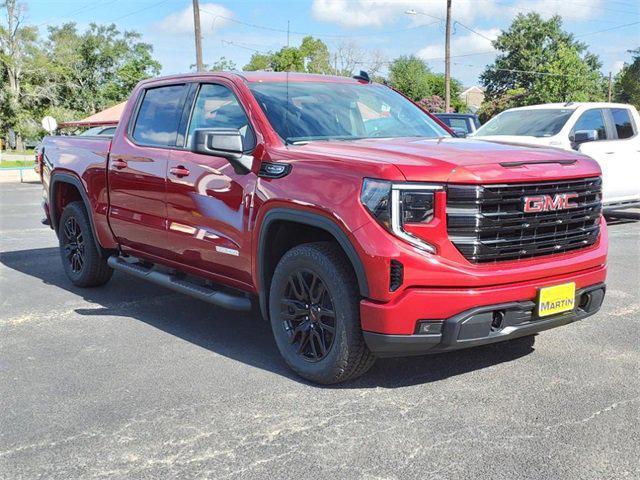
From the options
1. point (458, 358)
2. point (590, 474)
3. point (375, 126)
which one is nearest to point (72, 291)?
point (375, 126)

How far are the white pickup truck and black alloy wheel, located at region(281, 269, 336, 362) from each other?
6.85m

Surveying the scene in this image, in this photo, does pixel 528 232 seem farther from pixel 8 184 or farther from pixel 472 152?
pixel 8 184

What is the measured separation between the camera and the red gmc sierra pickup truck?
3572 mm

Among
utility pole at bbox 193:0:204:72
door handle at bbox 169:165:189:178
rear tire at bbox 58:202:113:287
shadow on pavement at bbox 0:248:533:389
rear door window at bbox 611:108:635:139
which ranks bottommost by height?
shadow on pavement at bbox 0:248:533:389

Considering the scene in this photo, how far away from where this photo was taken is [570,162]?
13.2 ft

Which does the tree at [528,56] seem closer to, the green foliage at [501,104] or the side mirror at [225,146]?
the green foliage at [501,104]

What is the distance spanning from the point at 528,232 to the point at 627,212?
986cm

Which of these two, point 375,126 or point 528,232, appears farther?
point 375,126

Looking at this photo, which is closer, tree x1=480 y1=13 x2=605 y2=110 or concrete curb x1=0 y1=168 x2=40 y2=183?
concrete curb x1=0 y1=168 x2=40 y2=183

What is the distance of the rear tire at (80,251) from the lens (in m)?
6.52

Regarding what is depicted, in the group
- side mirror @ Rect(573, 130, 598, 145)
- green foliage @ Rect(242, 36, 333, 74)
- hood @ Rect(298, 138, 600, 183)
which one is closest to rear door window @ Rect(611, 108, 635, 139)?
side mirror @ Rect(573, 130, 598, 145)

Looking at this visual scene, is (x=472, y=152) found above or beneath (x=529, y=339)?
above

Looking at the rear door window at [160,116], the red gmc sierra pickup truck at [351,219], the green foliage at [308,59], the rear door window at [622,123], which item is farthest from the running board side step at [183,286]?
the green foliage at [308,59]

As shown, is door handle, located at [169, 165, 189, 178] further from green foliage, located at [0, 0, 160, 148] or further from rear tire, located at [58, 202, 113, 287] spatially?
green foliage, located at [0, 0, 160, 148]
